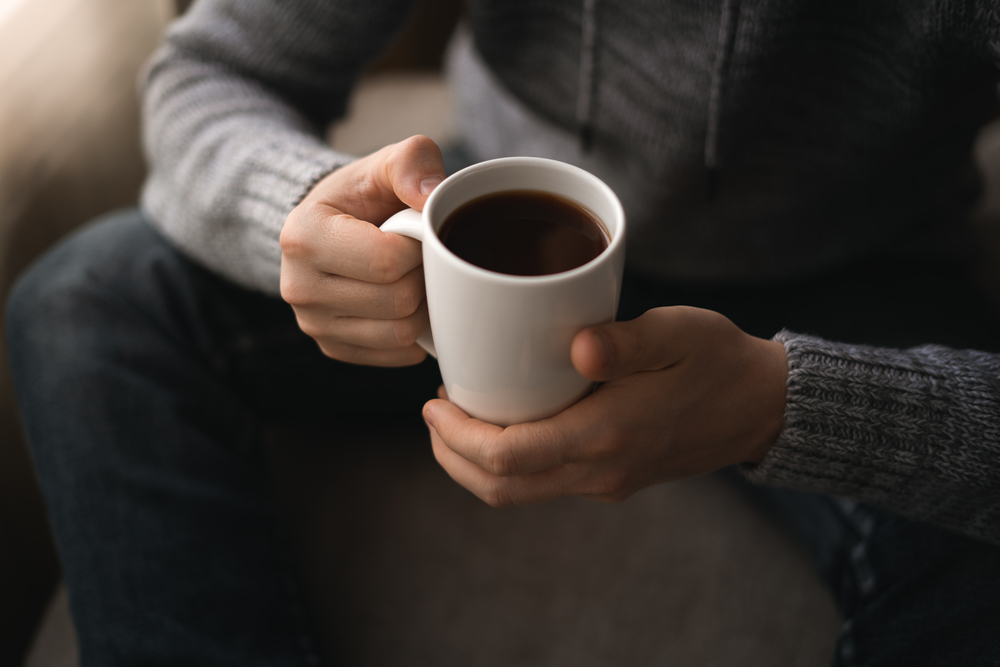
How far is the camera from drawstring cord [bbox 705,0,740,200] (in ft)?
2.30

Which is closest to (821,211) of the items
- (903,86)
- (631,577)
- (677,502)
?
(903,86)

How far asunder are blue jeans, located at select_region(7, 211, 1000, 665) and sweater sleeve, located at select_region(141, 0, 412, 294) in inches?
4.0

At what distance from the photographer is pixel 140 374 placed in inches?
32.5

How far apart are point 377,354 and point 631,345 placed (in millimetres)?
280

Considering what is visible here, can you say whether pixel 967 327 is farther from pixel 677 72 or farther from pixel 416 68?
pixel 416 68

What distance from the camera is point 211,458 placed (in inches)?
32.9

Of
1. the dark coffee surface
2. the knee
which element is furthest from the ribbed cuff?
the knee

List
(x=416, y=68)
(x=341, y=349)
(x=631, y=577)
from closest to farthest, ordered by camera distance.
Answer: (x=341, y=349) → (x=631, y=577) → (x=416, y=68)

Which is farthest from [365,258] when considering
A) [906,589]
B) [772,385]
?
[906,589]

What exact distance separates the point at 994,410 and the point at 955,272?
46 cm

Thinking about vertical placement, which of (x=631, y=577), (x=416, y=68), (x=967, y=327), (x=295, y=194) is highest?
(x=295, y=194)

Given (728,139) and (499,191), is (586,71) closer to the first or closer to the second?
(728,139)

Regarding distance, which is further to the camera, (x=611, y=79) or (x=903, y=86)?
(x=611, y=79)

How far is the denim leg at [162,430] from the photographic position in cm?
71
